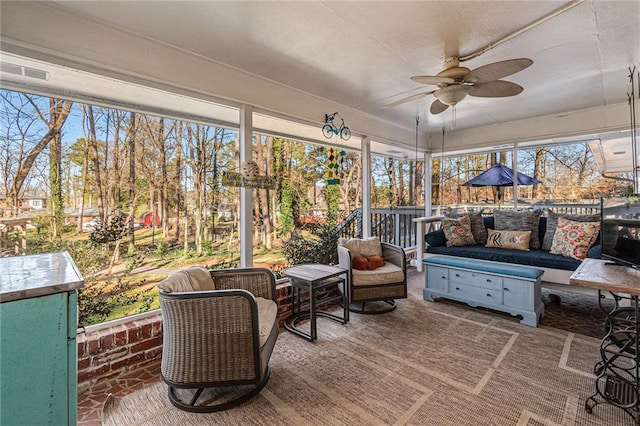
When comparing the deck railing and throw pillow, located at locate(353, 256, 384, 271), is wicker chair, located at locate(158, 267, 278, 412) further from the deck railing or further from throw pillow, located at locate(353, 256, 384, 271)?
the deck railing

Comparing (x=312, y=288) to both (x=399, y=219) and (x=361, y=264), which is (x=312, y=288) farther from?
(x=399, y=219)

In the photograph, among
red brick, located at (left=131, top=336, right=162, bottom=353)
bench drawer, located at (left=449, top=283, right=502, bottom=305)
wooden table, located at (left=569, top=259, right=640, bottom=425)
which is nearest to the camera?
wooden table, located at (left=569, top=259, right=640, bottom=425)

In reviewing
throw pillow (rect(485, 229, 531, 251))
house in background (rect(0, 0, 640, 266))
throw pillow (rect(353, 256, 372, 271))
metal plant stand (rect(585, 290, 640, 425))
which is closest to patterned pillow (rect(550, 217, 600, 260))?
throw pillow (rect(485, 229, 531, 251))

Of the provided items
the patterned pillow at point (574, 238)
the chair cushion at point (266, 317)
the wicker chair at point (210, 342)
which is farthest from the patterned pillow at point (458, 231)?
the wicker chair at point (210, 342)

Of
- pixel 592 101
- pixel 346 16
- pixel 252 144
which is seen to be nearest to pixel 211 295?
pixel 252 144

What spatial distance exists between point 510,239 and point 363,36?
3155mm

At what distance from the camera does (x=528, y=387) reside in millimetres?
1961

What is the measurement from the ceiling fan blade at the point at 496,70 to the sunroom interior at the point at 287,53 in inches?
11.9

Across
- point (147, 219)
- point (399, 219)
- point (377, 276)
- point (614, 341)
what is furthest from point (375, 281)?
point (399, 219)

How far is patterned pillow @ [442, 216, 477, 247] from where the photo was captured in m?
4.08

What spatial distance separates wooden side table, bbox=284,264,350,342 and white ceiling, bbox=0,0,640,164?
5.79 feet

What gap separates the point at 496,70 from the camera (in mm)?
2137

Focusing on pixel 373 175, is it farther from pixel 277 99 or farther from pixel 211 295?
pixel 211 295

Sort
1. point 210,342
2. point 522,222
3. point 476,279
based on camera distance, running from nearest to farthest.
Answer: point 210,342, point 476,279, point 522,222
